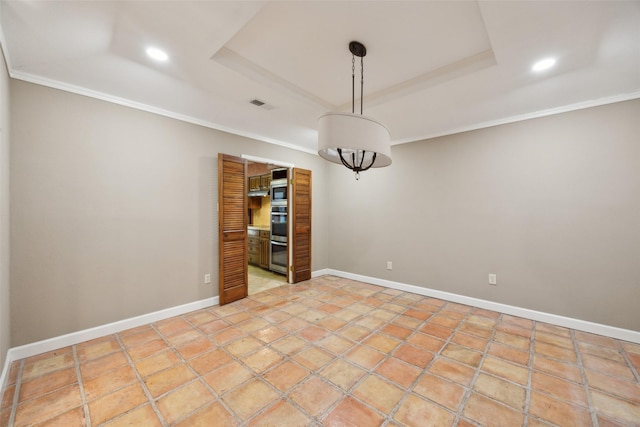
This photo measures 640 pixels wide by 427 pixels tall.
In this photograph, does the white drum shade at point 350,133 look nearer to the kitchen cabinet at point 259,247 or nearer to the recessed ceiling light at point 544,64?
the recessed ceiling light at point 544,64

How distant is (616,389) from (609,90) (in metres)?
2.76

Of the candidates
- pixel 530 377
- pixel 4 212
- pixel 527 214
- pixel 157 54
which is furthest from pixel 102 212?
pixel 527 214

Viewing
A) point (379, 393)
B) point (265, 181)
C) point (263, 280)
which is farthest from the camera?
point (265, 181)

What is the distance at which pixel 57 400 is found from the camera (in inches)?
70.6

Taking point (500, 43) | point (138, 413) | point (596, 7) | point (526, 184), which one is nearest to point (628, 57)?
point (596, 7)

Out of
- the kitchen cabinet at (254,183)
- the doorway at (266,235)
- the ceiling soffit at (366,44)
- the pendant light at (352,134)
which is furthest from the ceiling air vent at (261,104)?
the kitchen cabinet at (254,183)

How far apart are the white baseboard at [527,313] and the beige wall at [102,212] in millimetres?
3003

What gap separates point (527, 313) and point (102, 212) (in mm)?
5101

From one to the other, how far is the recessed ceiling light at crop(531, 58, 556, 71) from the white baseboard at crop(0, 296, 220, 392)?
441cm

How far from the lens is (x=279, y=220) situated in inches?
201

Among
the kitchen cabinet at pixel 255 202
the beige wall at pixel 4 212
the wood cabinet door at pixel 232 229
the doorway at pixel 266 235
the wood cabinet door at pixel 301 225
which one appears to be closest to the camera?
the beige wall at pixel 4 212

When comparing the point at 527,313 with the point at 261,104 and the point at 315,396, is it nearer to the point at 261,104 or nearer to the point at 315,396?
the point at 315,396

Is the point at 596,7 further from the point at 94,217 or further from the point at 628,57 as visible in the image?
the point at 94,217

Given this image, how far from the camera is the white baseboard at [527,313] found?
2674mm
